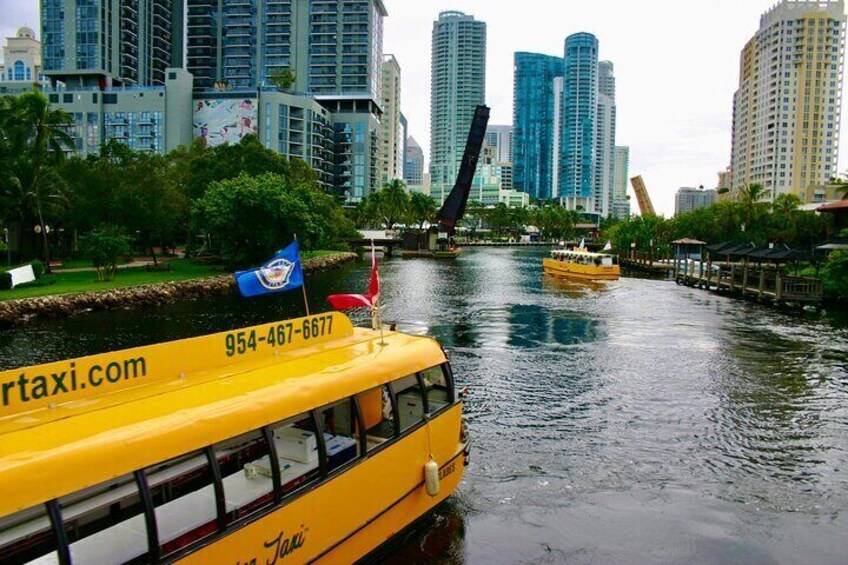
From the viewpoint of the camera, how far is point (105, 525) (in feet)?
24.6

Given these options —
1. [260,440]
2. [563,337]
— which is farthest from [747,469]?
[563,337]

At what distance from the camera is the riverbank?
35694 millimetres

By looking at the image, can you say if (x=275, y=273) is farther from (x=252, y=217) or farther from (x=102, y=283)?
(x=252, y=217)

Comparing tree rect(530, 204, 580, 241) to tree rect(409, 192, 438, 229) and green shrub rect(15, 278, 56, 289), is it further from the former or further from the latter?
green shrub rect(15, 278, 56, 289)

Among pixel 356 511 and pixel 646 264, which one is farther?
pixel 646 264

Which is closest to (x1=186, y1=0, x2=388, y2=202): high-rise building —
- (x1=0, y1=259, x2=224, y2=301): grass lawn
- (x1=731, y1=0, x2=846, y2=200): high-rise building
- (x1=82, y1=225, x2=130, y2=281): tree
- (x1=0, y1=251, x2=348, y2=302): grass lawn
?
(x1=731, y1=0, x2=846, y2=200): high-rise building

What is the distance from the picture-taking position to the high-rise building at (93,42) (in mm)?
149000

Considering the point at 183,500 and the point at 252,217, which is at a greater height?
the point at 252,217

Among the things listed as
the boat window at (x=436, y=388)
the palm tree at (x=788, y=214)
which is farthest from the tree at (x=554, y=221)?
the boat window at (x=436, y=388)

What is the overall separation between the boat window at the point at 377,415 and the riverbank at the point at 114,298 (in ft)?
99.5

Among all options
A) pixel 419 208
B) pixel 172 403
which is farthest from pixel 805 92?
pixel 172 403

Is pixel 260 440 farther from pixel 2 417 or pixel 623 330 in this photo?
pixel 623 330

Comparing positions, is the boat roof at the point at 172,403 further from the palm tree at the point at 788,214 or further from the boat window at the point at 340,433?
the palm tree at the point at 788,214

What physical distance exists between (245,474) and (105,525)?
6.10 ft
